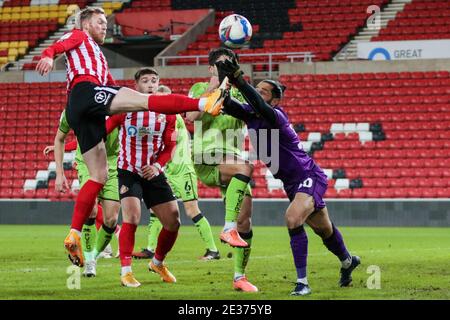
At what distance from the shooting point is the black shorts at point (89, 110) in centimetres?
784

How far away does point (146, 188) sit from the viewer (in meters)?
9.02

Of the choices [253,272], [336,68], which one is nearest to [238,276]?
[253,272]

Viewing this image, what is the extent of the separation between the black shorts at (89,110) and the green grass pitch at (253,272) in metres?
1.34

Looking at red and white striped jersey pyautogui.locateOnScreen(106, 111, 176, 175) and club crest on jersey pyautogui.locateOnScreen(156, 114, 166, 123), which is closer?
red and white striped jersey pyautogui.locateOnScreen(106, 111, 176, 175)

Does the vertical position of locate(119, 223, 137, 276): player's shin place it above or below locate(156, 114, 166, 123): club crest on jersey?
below

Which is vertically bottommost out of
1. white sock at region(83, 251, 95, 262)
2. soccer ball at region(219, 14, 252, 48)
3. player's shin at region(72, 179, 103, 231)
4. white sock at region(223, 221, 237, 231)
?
white sock at region(83, 251, 95, 262)

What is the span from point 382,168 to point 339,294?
49.4ft

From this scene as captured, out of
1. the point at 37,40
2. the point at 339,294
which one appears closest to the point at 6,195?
the point at 37,40

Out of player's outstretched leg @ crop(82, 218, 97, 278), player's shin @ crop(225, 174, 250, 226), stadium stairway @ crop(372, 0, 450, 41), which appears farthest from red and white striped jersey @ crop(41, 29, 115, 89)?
stadium stairway @ crop(372, 0, 450, 41)

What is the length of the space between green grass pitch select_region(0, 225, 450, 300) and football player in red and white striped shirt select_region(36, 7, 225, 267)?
2.66 ft

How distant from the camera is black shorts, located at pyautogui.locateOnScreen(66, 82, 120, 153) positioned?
7.84m

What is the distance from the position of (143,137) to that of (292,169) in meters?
1.89

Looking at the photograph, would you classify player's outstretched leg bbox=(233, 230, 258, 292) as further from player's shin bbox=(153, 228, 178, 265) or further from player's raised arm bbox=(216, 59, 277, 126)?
player's raised arm bbox=(216, 59, 277, 126)

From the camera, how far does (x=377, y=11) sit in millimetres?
28484
